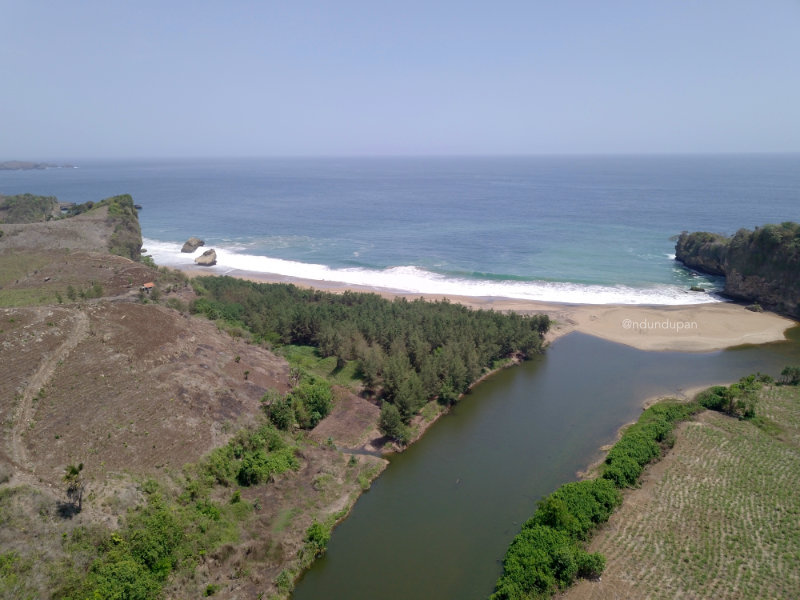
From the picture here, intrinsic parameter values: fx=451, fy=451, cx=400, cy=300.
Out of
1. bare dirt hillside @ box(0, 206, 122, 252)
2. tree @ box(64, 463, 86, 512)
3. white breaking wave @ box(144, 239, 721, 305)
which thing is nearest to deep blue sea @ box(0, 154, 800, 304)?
white breaking wave @ box(144, 239, 721, 305)

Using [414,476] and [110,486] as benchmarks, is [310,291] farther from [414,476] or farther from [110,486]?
[110,486]

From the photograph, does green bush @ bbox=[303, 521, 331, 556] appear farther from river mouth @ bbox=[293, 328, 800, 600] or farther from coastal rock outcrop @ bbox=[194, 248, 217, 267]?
coastal rock outcrop @ bbox=[194, 248, 217, 267]

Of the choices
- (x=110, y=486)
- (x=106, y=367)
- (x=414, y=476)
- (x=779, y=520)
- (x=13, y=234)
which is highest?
(x=13, y=234)

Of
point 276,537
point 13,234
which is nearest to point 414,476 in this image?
point 276,537

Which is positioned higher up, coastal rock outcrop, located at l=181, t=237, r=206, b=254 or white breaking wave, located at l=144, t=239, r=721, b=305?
coastal rock outcrop, located at l=181, t=237, r=206, b=254

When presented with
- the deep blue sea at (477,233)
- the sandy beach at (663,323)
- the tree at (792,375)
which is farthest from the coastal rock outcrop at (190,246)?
the tree at (792,375)

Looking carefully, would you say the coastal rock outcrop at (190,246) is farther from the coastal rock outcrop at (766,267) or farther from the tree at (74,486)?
the coastal rock outcrop at (766,267)
